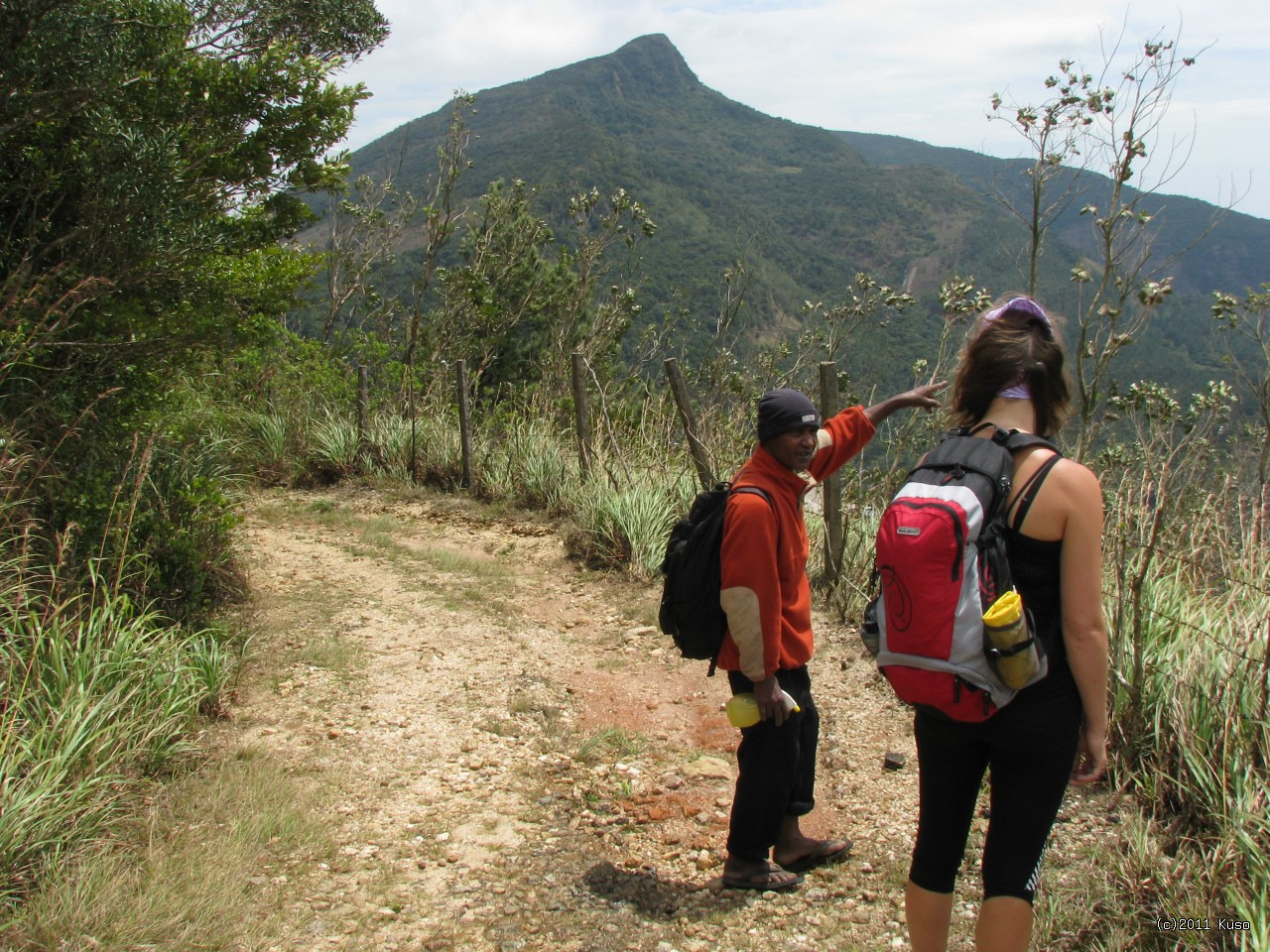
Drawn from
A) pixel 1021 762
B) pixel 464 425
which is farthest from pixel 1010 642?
pixel 464 425

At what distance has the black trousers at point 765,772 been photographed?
312 centimetres

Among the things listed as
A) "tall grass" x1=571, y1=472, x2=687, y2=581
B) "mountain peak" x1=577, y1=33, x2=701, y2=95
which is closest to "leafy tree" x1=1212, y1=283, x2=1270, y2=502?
"tall grass" x1=571, y1=472, x2=687, y2=581

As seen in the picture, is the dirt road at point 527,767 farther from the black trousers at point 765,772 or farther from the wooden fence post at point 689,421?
the wooden fence post at point 689,421

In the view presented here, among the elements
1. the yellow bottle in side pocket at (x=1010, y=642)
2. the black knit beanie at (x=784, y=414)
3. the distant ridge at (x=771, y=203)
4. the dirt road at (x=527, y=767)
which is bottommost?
the dirt road at (x=527, y=767)

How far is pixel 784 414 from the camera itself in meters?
2.99

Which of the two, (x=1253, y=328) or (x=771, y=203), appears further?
(x=771, y=203)

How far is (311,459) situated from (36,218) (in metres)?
5.75

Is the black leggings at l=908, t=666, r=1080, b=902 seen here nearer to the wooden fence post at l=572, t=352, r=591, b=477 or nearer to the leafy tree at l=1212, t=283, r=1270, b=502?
the leafy tree at l=1212, t=283, r=1270, b=502

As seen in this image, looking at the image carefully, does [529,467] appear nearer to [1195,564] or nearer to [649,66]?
[1195,564]

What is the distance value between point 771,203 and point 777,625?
9513 cm

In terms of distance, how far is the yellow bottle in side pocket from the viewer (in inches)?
76.6

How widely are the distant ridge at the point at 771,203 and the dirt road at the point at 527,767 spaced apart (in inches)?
220

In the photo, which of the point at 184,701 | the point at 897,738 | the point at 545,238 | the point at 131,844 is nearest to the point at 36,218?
the point at 184,701

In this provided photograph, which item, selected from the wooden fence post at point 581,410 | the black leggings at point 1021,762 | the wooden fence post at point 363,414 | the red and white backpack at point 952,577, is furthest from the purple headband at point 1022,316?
the wooden fence post at point 363,414
